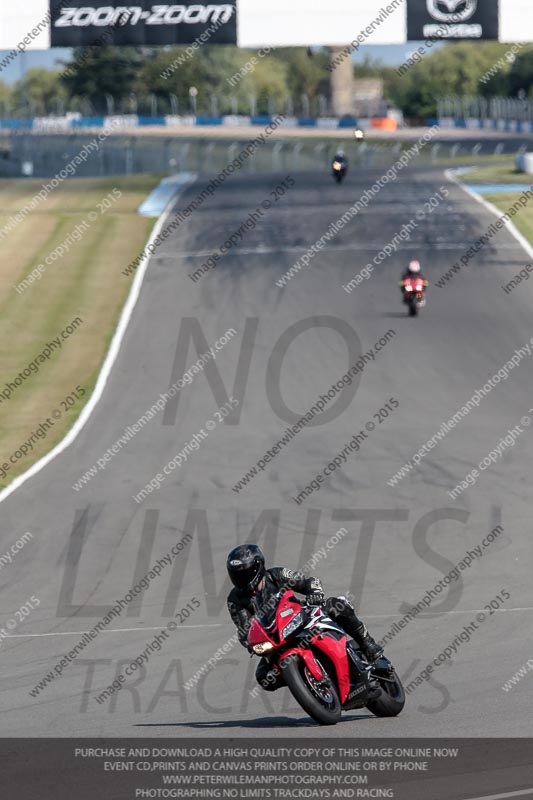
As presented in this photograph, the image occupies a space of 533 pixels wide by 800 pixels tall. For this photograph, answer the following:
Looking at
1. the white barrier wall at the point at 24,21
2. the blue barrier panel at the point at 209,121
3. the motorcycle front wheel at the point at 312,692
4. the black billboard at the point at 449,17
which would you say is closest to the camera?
the motorcycle front wheel at the point at 312,692

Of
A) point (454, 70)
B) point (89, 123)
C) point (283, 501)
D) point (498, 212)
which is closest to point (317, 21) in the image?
point (498, 212)

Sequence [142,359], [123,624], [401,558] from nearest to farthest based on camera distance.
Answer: [123,624] → [401,558] → [142,359]

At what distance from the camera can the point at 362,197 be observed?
46.2 meters

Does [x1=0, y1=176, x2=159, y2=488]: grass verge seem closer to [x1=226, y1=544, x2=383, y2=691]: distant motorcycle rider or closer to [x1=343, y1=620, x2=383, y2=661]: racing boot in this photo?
[x1=226, y1=544, x2=383, y2=691]: distant motorcycle rider

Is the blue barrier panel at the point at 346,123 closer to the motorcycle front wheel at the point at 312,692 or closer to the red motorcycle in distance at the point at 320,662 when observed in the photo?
the red motorcycle in distance at the point at 320,662

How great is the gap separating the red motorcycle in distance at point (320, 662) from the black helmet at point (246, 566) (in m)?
0.20

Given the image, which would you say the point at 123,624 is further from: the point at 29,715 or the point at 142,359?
the point at 142,359

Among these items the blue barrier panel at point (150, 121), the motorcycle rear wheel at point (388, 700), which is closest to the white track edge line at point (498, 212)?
the motorcycle rear wheel at point (388, 700)

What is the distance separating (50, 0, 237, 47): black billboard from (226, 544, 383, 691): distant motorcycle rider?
88.7ft

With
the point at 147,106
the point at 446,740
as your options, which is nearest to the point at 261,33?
the point at 446,740

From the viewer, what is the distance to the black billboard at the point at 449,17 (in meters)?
34.8

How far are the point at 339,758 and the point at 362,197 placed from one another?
39.4 meters

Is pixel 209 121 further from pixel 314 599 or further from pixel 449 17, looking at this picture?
pixel 314 599

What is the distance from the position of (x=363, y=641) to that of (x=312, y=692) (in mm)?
777
